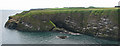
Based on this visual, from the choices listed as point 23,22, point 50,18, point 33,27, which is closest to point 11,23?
point 23,22

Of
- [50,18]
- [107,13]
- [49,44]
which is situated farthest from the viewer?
[50,18]

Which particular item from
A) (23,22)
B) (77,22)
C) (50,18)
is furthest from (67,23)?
(23,22)

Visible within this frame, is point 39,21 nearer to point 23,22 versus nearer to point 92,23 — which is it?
point 23,22

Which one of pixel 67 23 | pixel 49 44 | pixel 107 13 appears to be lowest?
Result: pixel 49 44

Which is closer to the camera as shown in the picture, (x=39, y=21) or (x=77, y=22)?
(x=77, y=22)

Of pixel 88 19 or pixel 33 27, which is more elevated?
pixel 88 19

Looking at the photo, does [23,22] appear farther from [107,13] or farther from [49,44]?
[107,13]

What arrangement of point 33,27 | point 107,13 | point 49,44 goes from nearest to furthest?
point 49,44 < point 107,13 < point 33,27
